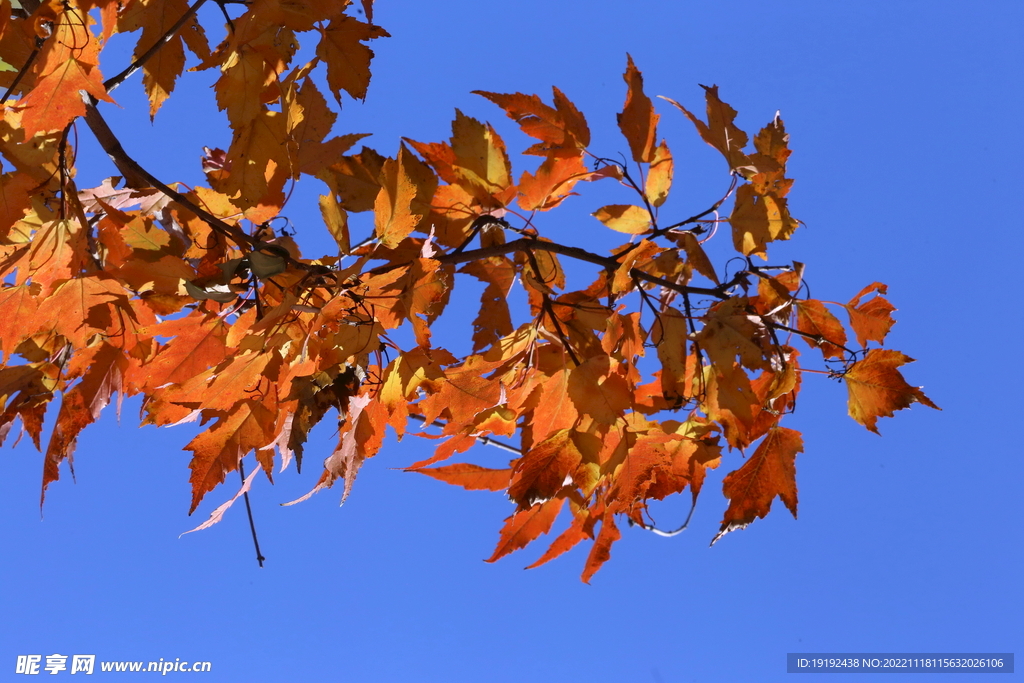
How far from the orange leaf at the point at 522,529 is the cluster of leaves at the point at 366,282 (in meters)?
0.13

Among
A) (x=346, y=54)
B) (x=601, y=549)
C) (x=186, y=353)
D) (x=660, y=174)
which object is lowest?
(x=601, y=549)

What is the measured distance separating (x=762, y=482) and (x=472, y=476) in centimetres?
28

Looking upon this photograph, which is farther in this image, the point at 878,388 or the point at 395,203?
the point at 878,388

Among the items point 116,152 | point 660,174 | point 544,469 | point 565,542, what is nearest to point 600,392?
point 544,469

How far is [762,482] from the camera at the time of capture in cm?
65

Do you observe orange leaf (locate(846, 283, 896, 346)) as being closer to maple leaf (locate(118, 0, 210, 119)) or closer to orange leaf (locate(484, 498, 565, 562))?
orange leaf (locate(484, 498, 565, 562))

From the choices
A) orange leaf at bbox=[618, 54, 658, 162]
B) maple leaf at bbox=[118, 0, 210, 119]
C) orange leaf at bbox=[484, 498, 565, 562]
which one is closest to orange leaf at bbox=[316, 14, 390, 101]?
maple leaf at bbox=[118, 0, 210, 119]

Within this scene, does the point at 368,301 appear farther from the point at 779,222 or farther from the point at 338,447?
the point at 779,222

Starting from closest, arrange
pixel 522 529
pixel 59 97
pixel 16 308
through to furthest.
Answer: pixel 59 97
pixel 16 308
pixel 522 529

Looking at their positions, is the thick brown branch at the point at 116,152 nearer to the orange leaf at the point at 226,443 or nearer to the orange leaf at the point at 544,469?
the orange leaf at the point at 226,443

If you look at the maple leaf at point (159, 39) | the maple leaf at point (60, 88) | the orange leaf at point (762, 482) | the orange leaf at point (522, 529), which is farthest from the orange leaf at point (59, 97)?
the orange leaf at point (762, 482)

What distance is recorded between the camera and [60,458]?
0.64 meters

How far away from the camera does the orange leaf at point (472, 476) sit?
2.17 ft

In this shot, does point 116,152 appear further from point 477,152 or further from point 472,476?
point 472,476
